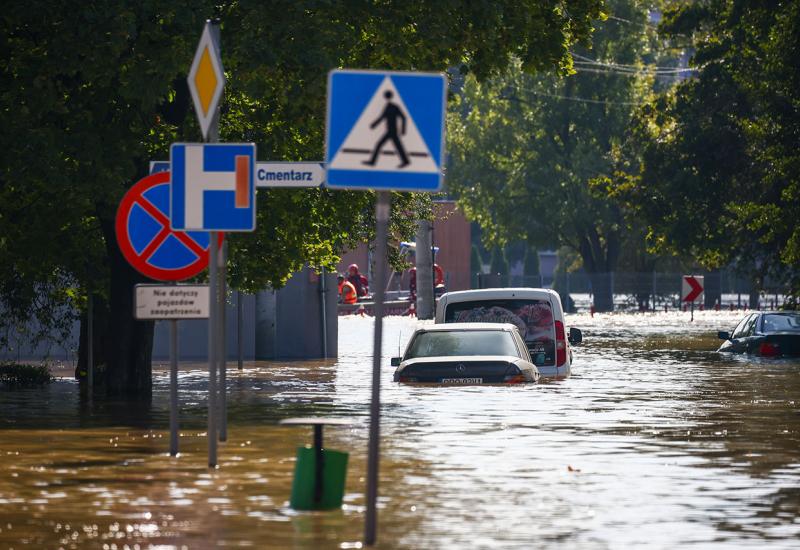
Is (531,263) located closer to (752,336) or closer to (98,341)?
(752,336)

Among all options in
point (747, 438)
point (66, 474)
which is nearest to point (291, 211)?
point (747, 438)

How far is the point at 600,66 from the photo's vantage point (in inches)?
3723

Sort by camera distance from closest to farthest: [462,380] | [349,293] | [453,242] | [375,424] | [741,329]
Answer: [375,424] → [462,380] → [741,329] → [349,293] → [453,242]

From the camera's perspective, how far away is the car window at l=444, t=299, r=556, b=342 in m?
28.9

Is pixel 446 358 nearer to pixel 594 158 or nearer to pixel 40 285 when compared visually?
pixel 40 285

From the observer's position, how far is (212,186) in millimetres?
15594

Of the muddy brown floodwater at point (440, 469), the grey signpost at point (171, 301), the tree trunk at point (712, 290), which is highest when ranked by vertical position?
the tree trunk at point (712, 290)

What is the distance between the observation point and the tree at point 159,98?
74.0 feet

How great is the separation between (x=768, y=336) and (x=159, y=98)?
1846cm

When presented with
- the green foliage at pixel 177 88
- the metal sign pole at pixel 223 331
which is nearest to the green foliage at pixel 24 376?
the green foliage at pixel 177 88

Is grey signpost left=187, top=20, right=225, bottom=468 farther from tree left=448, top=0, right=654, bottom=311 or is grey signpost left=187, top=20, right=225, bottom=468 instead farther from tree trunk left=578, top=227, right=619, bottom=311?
tree trunk left=578, top=227, right=619, bottom=311

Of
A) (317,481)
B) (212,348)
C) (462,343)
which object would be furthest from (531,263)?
(317,481)

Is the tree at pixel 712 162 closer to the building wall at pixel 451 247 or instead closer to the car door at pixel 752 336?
the car door at pixel 752 336

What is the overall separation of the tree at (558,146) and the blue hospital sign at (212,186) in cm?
7618
